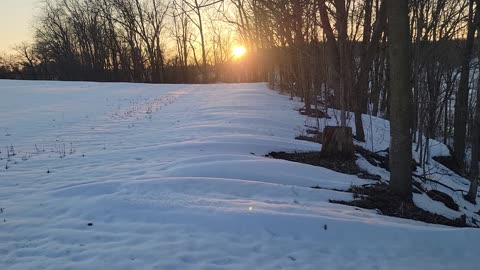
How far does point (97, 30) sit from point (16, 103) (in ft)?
132

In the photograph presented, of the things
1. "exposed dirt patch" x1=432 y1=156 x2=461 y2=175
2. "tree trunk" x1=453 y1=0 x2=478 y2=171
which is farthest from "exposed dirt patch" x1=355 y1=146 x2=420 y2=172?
"tree trunk" x1=453 y1=0 x2=478 y2=171

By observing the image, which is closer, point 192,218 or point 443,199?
point 192,218

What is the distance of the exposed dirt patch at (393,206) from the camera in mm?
5574

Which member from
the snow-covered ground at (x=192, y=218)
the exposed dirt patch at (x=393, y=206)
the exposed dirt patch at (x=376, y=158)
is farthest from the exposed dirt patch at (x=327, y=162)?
the exposed dirt patch at (x=393, y=206)

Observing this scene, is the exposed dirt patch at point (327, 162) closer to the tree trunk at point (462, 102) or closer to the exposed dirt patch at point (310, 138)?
the exposed dirt patch at point (310, 138)

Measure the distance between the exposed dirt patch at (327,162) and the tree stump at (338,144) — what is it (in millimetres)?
123

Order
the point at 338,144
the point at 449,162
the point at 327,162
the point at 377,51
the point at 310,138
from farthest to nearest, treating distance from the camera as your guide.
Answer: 1. the point at 377,51
2. the point at 449,162
3. the point at 310,138
4. the point at 338,144
5. the point at 327,162

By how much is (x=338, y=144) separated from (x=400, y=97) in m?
2.90

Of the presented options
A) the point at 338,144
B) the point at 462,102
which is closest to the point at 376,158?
the point at 338,144

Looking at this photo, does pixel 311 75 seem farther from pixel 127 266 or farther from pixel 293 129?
pixel 127 266

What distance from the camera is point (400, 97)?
5578 millimetres

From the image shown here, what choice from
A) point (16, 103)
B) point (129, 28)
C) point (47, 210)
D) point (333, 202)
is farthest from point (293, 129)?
point (129, 28)

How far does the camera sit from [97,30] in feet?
182

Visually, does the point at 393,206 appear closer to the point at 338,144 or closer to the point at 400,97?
the point at 400,97
